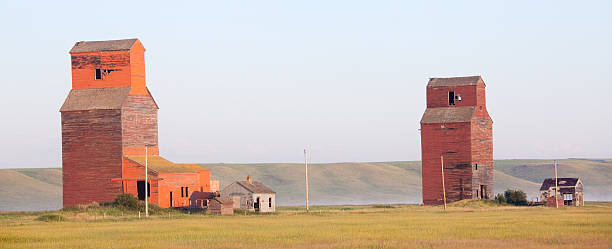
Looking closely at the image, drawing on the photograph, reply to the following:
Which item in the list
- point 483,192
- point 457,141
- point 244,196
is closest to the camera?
point 244,196

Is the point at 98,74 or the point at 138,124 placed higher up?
the point at 98,74

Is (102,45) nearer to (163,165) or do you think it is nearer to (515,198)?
(163,165)

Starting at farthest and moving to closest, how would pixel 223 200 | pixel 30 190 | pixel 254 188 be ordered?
pixel 30 190, pixel 254 188, pixel 223 200

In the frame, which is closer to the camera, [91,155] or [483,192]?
[91,155]

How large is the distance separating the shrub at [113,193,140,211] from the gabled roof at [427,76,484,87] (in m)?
35.2

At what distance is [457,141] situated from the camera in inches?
3701

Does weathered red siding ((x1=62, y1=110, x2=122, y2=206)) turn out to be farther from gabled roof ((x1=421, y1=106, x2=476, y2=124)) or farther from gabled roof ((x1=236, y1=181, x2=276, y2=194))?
gabled roof ((x1=421, y1=106, x2=476, y2=124))

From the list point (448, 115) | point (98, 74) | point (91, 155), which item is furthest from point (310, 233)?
point (448, 115)

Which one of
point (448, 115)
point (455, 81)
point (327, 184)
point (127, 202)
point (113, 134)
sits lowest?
point (327, 184)

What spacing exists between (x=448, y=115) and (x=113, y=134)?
1311 inches

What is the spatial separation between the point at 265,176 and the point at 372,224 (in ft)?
429

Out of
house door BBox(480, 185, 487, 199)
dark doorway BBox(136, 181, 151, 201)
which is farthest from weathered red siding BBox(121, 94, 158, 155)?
house door BBox(480, 185, 487, 199)

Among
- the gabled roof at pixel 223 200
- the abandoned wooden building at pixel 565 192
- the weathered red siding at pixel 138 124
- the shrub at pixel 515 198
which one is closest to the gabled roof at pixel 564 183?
the abandoned wooden building at pixel 565 192

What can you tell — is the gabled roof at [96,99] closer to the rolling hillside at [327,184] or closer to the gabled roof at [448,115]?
the gabled roof at [448,115]
